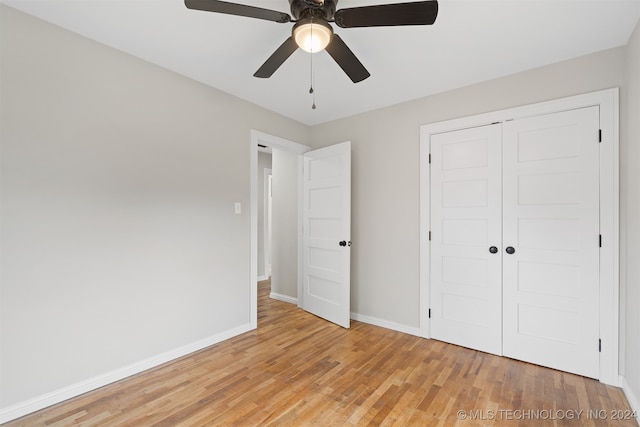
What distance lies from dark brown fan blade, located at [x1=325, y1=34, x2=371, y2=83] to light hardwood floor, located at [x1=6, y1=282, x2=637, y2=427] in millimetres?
2233

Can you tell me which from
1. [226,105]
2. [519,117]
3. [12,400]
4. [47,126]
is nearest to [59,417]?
[12,400]

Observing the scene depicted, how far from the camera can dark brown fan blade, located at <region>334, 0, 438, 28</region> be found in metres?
1.39

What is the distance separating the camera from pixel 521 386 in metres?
2.16

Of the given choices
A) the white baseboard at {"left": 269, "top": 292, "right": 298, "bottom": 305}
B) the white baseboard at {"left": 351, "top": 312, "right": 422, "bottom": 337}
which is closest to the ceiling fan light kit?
the white baseboard at {"left": 351, "top": 312, "right": 422, "bottom": 337}

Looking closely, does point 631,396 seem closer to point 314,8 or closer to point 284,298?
point 314,8

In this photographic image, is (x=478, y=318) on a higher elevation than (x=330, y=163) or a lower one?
lower

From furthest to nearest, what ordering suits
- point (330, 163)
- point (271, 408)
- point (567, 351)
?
point (330, 163), point (567, 351), point (271, 408)

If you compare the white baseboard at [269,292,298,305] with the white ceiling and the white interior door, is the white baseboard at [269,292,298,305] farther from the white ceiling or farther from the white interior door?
the white ceiling

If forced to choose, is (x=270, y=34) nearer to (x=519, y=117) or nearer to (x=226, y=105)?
(x=226, y=105)

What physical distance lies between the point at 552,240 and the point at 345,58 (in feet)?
7.27

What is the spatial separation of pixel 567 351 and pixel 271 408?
2366 millimetres

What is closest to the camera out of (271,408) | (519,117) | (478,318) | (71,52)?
(271,408)

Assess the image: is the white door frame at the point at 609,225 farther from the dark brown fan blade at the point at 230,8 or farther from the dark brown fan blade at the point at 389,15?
the dark brown fan blade at the point at 230,8

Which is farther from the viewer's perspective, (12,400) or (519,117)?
(519,117)
